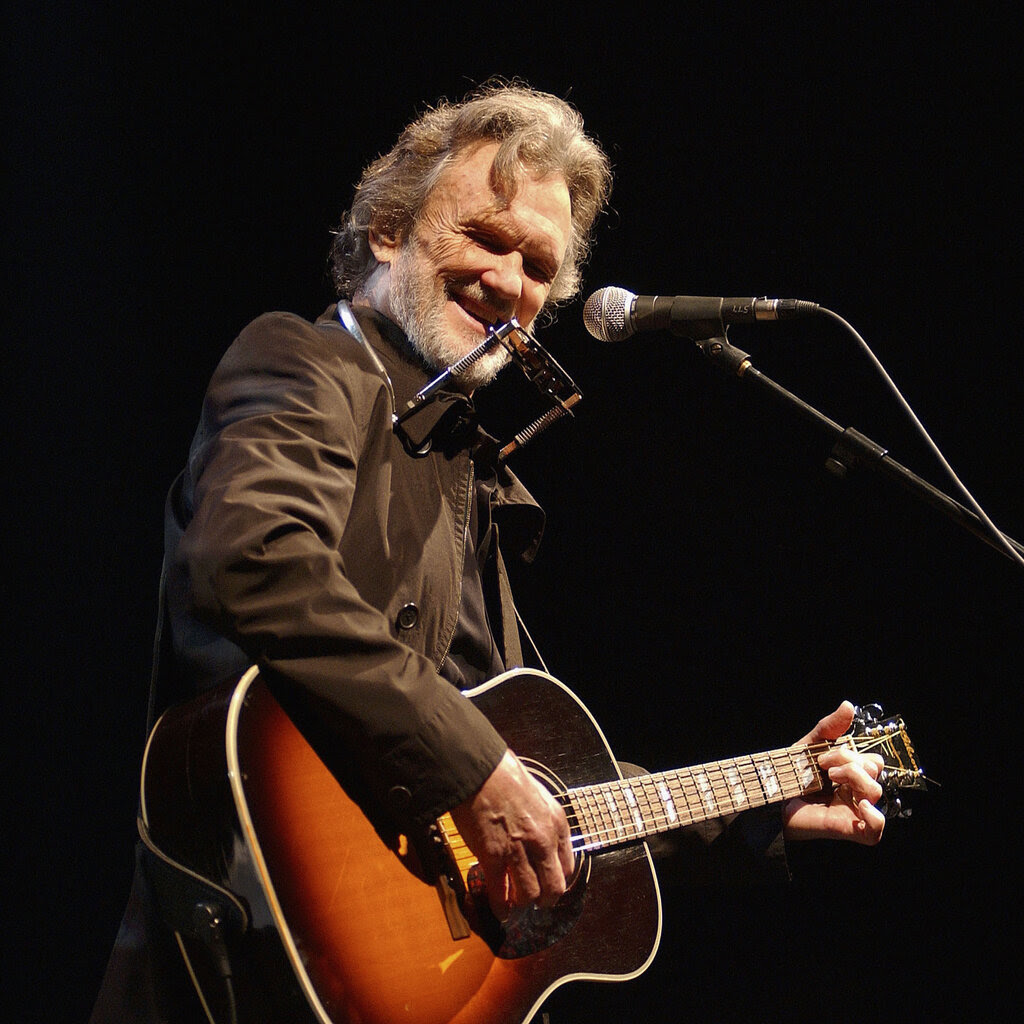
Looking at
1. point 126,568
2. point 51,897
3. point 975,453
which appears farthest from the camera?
point 975,453

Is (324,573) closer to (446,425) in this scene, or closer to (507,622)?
(446,425)

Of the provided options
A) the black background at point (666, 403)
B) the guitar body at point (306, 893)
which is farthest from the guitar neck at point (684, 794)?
the black background at point (666, 403)

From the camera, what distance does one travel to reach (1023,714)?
10.4ft

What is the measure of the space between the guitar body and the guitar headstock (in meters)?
0.99

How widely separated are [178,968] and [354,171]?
2783mm

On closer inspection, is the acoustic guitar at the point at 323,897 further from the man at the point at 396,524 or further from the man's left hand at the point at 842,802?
the man's left hand at the point at 842,802

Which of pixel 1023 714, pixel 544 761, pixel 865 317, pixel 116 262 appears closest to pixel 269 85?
pixel 116 262

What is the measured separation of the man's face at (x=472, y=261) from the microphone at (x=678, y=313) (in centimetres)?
23

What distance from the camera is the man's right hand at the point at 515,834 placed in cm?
145

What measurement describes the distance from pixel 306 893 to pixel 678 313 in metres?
1.39

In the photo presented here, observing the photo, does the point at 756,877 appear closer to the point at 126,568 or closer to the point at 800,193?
the point at 126,568

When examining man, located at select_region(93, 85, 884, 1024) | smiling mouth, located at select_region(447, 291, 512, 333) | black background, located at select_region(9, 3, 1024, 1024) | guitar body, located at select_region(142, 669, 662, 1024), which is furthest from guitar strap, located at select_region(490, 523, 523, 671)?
black background, located at select_region(9, 3, 1024, 1024)

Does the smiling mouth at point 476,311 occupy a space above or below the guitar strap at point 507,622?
above

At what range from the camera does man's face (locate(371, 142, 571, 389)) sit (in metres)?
2.26
